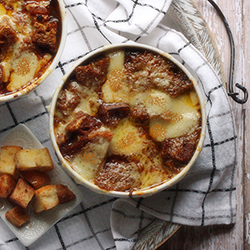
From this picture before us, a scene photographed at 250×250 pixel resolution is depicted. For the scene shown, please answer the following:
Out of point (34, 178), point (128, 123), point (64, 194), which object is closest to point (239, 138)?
point (128, 123)

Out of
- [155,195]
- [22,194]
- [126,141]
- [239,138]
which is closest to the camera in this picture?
[126,141]

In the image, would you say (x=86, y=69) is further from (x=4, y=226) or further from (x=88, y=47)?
(x=4, y=226)

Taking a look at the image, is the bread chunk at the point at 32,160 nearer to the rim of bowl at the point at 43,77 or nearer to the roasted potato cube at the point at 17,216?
the roasted potato cube at the point at 17,216

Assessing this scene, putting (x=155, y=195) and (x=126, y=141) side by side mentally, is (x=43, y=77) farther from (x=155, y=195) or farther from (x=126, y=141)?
(x=155, y=195)

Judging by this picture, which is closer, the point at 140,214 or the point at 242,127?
the point at 140,214

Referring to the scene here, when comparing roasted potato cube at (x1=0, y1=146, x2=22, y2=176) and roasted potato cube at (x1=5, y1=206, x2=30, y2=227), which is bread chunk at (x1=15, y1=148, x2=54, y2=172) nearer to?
roasted potato cube at (x1=0, y1=146, x2=22, y2=176)

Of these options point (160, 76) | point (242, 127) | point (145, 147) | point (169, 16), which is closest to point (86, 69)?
point (160, 76)
